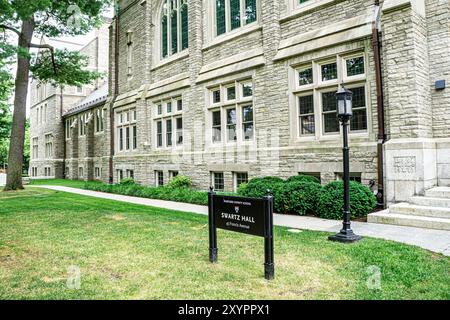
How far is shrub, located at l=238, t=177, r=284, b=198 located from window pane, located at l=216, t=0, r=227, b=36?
7.46m

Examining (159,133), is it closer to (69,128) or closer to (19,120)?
(19,120)

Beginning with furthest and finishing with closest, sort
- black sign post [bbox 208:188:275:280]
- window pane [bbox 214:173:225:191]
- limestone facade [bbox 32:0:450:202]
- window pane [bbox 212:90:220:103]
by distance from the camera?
window pane [bbox 212:90:220:103], window pane [bbox 214:173:225:191], limestone facade [bbox 32:0:450:202], black sign post [bbox 208:188:275:280]

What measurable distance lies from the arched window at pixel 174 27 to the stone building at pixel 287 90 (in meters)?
0.06

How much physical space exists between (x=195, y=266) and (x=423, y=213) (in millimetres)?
5603

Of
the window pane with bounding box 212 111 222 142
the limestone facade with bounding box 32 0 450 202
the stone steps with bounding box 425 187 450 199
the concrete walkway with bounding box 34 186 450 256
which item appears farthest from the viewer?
the window pane with bounding box 212 111 222 142

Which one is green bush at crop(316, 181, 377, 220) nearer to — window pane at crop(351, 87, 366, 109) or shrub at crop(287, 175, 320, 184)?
shrub at crop(287, 175, 320, 184)

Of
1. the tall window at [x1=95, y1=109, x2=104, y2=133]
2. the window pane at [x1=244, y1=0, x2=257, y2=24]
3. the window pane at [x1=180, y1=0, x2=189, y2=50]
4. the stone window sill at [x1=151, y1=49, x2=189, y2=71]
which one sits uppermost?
the window pane at [x1=180, y1=0, x2=189, y2=50]

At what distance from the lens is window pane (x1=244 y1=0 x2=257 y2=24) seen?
13.5 meters

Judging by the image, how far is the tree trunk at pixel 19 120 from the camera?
54.6 feet

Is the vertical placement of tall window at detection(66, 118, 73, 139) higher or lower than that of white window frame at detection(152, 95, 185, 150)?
higher

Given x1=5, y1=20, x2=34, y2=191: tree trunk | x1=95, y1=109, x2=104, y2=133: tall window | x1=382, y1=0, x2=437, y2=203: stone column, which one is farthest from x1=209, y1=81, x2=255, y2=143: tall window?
x1=95, y1=109, x2=104, y2=133: tall window

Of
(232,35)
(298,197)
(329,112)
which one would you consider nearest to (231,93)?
(232,35)

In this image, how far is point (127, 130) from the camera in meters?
21.5
